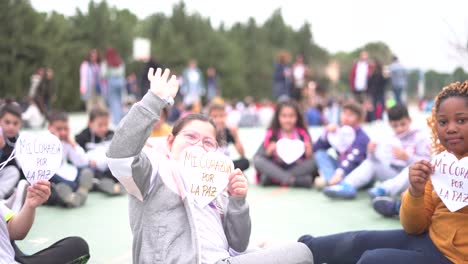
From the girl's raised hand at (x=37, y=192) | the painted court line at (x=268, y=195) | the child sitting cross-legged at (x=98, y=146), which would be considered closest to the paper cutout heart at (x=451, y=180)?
the girl's raised hand at (x=37, y=192)

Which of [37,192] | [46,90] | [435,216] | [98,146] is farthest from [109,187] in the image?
[46,90]

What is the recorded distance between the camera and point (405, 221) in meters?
2.36

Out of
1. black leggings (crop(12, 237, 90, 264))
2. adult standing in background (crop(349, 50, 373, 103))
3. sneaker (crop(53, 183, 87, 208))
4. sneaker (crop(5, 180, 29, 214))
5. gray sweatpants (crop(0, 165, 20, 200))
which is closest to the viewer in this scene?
black leggings (crop(12, 237, 90, 264))

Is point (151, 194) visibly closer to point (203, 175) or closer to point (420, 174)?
point (203, 175)

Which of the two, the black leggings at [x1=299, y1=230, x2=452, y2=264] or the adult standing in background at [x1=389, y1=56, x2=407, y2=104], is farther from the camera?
the adult standing in background at [x1=389, y1=56, x2=407, y2=104]

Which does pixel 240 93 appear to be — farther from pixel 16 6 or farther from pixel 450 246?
pixel 450 246

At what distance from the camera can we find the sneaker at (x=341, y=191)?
469 centimetres

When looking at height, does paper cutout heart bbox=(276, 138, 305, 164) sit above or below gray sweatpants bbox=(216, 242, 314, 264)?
below

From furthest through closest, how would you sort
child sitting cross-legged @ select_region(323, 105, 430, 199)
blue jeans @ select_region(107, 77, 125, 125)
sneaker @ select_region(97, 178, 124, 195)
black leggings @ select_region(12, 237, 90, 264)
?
blue jeans @ select_region(107, 77, 125, 125) → sneaker @ select_region(97, 178, 124, 195) → child sitting cross-legged @ select_region(323, 105, 430, 199) → black leggings @ select_region(12, 237, 90, 264)

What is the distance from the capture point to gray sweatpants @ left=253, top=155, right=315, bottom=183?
5.50 metres

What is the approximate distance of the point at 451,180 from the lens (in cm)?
217

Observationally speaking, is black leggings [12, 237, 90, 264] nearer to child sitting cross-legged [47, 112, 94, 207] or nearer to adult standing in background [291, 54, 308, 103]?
child sitting cross-legged [47, 112, 94, 207]

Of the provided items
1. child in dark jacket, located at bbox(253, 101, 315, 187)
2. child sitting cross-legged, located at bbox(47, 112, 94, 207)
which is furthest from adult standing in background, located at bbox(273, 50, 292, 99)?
child sitting cross-legged, located at bbox(47, 112, 94, 207)

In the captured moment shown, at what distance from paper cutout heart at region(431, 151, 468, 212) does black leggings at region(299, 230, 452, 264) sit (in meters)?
0.23
